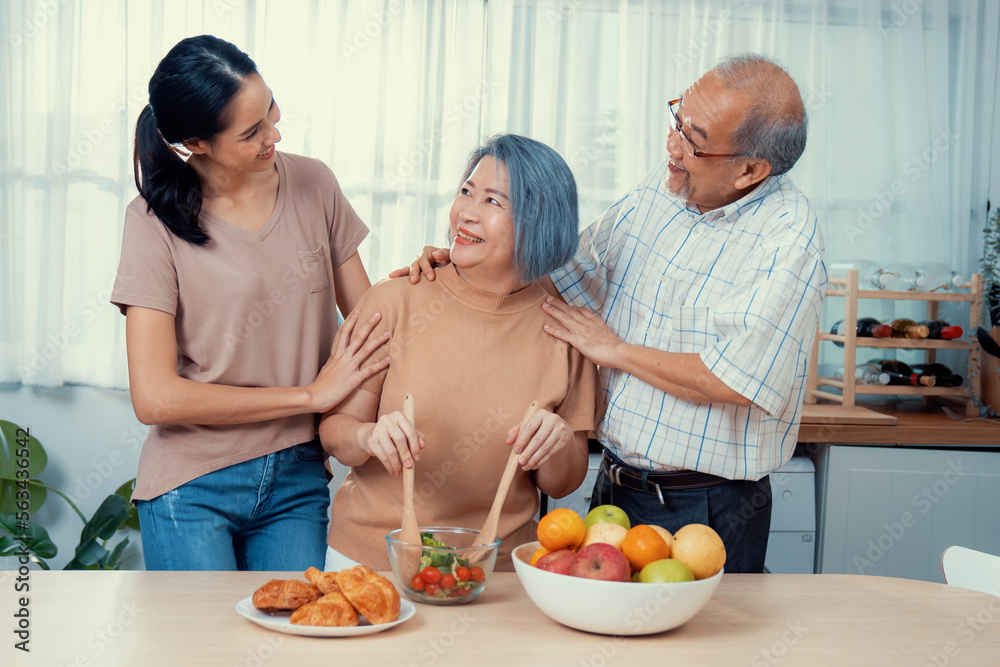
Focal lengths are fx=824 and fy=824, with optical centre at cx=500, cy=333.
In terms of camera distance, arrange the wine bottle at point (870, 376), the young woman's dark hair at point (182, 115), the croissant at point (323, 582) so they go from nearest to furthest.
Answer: the croissant at point (323, 582)
the young woman's dark hair at point (182, 115)
the wine bottle at point (870, 376)

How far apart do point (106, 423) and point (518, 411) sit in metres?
2.00

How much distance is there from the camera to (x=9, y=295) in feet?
9.25

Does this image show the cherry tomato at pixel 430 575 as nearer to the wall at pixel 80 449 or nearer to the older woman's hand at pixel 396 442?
the older woman's hand at pixel 396 442

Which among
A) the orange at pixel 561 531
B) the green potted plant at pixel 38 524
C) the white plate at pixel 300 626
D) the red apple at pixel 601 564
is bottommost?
the green potted plant at pixel 38 524

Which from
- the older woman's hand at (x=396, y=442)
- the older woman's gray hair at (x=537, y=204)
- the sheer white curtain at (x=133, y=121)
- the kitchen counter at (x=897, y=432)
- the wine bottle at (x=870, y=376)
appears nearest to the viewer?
the older woman's hand at (x=396, y=442)

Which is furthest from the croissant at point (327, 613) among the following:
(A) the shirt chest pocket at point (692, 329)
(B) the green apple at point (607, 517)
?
(A) the shirt chest pocket at point (692, 329)

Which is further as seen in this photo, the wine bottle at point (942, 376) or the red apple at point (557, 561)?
the wine bottle at point (942, 376)

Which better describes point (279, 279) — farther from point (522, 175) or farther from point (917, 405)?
point (917, 405)

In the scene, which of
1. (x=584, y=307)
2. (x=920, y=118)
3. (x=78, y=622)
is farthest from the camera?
(x=920, y=118)

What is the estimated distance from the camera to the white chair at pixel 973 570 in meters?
1.40

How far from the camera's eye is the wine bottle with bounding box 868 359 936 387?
2.89 m

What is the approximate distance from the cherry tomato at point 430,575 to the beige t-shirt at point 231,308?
1.84 ft

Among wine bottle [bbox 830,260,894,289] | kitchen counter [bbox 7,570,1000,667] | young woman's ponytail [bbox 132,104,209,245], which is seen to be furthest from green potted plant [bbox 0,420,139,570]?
wine bottle [bbox 830,260,894,289]

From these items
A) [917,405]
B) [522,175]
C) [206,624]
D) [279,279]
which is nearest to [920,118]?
[917,405]
